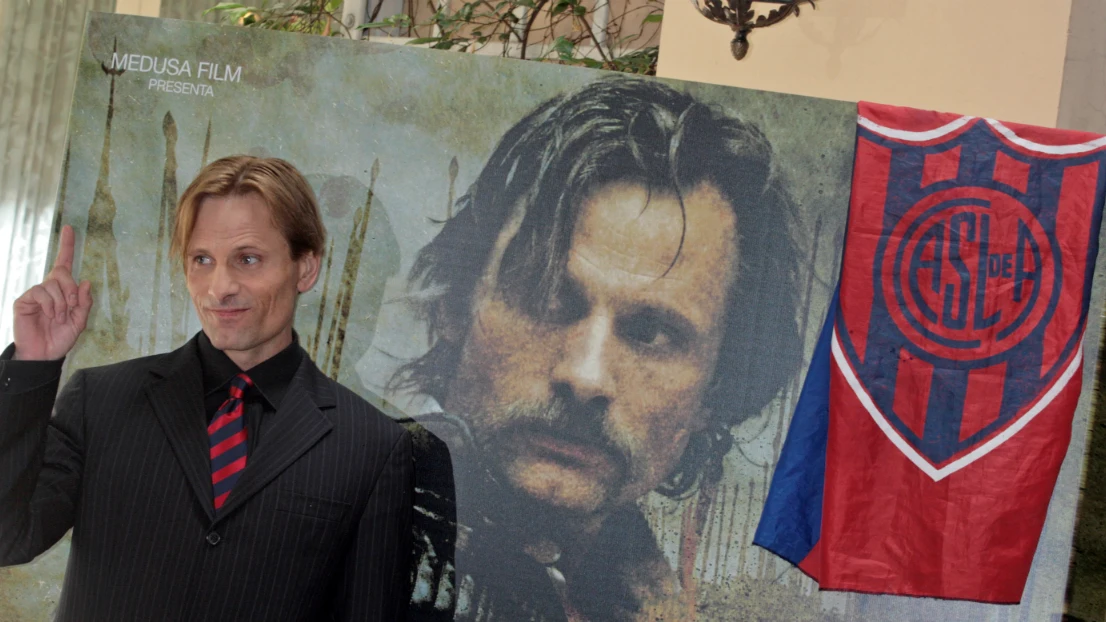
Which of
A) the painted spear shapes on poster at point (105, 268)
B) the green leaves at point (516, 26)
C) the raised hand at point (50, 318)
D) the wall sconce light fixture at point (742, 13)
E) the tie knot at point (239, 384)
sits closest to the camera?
the raised hand at point (50, 318)

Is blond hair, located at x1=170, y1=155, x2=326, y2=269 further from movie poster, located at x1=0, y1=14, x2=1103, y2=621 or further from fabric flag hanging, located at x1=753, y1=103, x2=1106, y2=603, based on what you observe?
fabric flag hanging, located at x1=753, y1=103, x2=1106, y2=603

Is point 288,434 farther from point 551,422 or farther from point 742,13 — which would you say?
point 742,13

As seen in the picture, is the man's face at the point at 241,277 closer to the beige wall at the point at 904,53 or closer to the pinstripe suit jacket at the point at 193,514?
the pinstripe suit jacket at the point at 193,514

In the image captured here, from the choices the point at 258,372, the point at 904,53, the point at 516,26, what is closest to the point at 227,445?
the point at 258,372

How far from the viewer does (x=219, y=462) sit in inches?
70.9

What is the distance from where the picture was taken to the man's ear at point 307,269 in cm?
196

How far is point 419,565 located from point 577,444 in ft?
1.26

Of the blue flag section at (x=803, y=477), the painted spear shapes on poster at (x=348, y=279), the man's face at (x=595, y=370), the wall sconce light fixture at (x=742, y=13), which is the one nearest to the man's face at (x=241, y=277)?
the painted spear shapes on poster at (x=348, y=279)

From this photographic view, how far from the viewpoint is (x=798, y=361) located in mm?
2244

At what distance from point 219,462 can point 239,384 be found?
128 millimetres

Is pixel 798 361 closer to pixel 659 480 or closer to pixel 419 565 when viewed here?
pixel 659 480

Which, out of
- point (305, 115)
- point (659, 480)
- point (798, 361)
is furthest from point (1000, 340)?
point (305, 115)

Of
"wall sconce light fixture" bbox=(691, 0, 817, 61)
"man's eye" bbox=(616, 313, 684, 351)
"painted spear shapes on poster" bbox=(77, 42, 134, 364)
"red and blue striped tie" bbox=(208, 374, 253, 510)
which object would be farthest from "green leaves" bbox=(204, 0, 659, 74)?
"red and blue striped tie" bbox=(208, 374, 253, 510)

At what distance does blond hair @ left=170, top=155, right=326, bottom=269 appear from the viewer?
1896 millimetres
